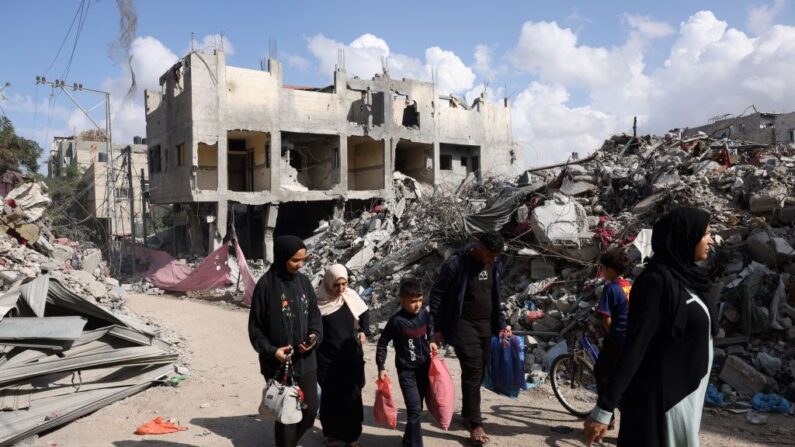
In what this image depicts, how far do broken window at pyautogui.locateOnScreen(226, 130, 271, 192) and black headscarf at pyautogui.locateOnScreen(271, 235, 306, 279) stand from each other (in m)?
16.6

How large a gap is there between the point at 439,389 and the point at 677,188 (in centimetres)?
592

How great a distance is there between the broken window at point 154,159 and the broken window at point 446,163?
462 inches

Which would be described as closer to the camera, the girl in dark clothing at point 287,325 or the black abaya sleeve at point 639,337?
the black abaya sleeve at point 639,337

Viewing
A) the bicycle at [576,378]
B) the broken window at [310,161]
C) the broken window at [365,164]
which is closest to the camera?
the bicycle at [576,378]

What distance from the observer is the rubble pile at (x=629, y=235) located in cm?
568

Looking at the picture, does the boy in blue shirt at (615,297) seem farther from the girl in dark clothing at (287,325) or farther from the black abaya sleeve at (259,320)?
the black abaya sleeve at (259,320)

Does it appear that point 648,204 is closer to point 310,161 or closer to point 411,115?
point 411,115

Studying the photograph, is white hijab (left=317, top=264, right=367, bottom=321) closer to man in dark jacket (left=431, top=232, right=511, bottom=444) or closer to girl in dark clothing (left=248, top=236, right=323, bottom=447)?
girl in dark clothing (left=248, top=236, right=323, bottom=447)

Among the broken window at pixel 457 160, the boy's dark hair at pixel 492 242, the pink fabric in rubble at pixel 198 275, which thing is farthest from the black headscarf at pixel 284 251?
the broken window at pixel 457 160

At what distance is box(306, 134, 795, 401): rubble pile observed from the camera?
5.68 metres

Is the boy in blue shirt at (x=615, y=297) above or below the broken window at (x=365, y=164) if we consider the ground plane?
below

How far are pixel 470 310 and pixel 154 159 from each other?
2063 cm

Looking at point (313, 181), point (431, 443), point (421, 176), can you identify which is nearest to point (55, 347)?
point (431, 443)

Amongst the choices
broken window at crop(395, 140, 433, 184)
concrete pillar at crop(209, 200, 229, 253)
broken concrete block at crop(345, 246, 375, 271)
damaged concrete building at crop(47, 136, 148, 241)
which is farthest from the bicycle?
damaged concrete building at crop(47, 136, 148, 241)
